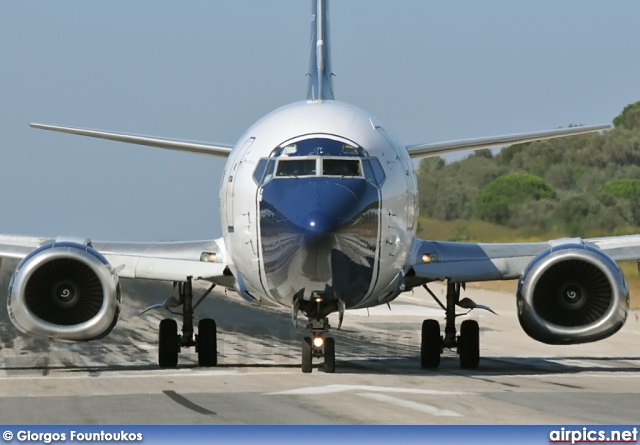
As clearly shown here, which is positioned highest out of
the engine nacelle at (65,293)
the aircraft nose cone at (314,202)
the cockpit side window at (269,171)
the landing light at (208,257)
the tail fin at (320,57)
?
the tail fin at (320,57)

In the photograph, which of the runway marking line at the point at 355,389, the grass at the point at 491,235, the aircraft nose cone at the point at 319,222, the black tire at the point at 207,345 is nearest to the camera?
the runway marking line at the point at 355,389

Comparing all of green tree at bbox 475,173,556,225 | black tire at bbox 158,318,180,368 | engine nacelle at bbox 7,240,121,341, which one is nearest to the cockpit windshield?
engine nacelle at bbox 7,240,121,341

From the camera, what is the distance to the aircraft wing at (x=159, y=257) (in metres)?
23.3

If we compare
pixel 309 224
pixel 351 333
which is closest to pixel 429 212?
pixel 351 333

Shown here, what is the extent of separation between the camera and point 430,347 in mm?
23953

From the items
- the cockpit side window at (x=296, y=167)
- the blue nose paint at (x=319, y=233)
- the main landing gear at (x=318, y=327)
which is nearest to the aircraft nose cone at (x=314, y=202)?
the blue nose paint at (x=319, y=233)

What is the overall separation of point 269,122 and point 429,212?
92.3 feet

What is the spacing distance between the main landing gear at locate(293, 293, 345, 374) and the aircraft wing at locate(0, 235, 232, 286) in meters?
2.55

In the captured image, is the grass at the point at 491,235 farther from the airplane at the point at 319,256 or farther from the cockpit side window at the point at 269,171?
the cockpit side window at the point at 269,171

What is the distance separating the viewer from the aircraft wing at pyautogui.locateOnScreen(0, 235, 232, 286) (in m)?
23.3

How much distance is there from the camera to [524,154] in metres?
60.4

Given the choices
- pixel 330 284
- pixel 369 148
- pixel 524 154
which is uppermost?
pixel 524 154

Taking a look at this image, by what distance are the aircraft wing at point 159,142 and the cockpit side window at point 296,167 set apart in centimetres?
378

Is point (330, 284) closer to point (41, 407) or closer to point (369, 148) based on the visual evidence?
point (369, 148)
